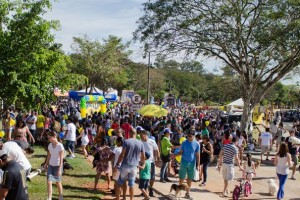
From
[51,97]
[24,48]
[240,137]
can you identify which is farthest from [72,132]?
[240,137]

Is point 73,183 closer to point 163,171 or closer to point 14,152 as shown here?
point 163,171

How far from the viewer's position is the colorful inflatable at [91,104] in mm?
27156

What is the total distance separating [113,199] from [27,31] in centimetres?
629

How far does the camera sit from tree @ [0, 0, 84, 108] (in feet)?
42.1

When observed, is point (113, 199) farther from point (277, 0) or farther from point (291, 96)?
point (291, 96)

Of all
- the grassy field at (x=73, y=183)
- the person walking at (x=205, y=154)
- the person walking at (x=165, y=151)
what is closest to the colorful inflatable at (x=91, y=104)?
the grassy field at (x=73, y=183)

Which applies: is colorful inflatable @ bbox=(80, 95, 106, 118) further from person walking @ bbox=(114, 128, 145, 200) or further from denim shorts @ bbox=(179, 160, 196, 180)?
person walking @ bbox=(114, 128, 145, 200)

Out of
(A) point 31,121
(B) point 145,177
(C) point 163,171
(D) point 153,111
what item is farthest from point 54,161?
(D) point 153,111

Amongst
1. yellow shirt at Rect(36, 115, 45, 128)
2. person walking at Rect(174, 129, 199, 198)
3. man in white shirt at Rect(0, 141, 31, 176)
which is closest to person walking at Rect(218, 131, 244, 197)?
person walking at Rect(174, 129, 199, 198)

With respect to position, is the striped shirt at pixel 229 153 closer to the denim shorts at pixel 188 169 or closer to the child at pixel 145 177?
the denim shorts at pixel 188 169

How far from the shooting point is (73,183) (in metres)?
11.3

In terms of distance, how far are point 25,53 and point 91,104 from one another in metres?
16.3

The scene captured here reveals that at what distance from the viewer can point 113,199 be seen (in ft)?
32.9

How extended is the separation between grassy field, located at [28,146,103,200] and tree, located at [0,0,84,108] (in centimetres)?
248
